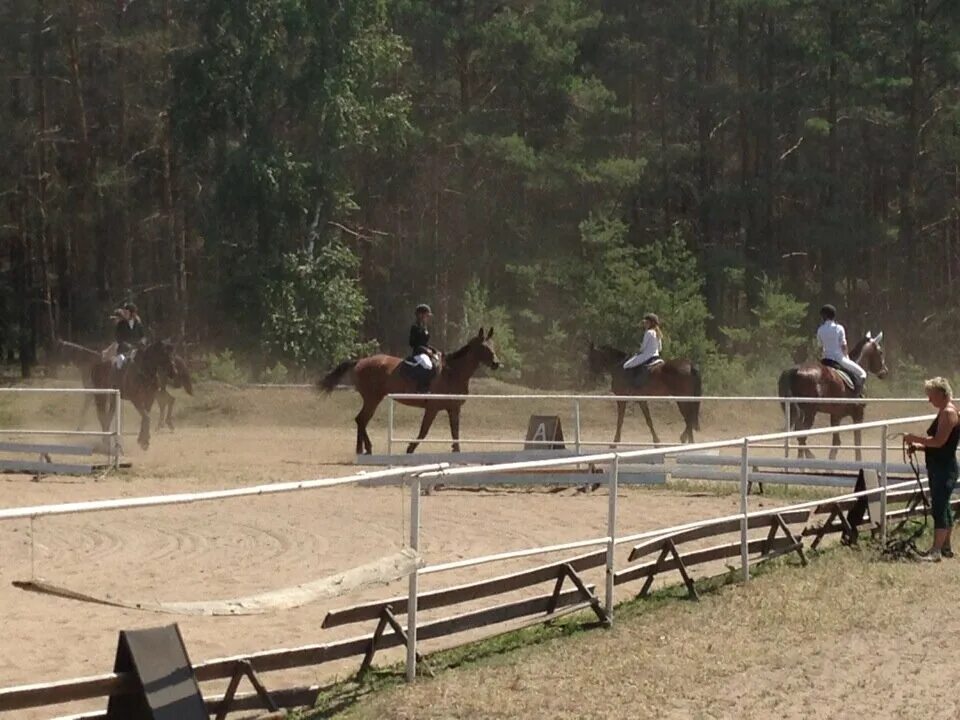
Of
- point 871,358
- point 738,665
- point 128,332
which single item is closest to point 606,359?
point 871,358

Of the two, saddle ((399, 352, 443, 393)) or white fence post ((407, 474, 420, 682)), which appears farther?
saddle ((399, 352, 443, 393))

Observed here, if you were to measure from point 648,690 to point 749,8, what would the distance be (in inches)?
1791

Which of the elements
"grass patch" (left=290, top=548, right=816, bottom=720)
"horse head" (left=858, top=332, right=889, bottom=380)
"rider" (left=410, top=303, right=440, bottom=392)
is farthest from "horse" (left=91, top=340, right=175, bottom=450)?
"grass patch" (left=290, top=548, right=816, bottom=720)

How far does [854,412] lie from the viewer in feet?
81.7

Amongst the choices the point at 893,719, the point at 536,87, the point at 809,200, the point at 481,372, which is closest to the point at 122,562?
the point at 893,719

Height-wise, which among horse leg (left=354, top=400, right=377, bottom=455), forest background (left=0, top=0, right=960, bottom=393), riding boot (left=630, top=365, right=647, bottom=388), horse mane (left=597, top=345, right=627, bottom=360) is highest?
forest background (left=0, top=0, right=960, bottom=393)

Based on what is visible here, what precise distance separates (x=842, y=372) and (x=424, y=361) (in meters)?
6.91

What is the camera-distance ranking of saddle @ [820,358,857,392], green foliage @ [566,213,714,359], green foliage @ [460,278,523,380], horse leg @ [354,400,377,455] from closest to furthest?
saddle @ [820,358,857,392], horse leg @ [354,400,377,455], green foliage @ [566,213,714,359], green foliage @ [460,278,523,380]

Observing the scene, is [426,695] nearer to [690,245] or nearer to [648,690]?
[648,690]

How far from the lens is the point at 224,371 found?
41.3m

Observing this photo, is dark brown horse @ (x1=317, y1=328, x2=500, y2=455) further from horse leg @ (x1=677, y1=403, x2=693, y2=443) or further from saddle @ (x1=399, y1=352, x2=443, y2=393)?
horse leg @ (x1=677, y1=403, x2=693, y2=443)

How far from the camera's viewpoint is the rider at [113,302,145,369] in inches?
1094

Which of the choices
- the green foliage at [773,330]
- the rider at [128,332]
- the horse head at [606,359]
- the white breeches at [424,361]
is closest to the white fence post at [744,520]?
the white breeches at [424,361]

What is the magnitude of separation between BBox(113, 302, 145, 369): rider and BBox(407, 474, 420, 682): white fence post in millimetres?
19444
